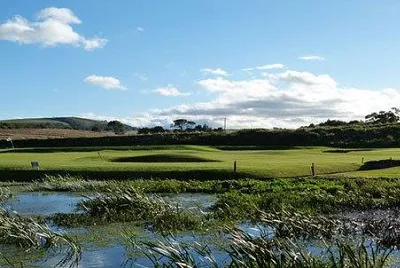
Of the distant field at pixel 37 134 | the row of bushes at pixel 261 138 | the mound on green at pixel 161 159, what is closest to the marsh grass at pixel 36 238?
the mound on green at pixel 161 159

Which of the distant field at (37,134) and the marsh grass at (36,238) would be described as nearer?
the marsh grass at (36,238)

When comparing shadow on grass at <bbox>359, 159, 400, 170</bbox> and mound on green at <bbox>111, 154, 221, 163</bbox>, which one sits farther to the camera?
mound on green at <bbox>111, 154, 221, 163</bbox>

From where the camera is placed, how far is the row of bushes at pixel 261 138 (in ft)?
294

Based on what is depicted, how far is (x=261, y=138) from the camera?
9344cm

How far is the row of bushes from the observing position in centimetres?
8956

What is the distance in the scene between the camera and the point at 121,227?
21781 mm

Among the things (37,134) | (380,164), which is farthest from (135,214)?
(37,134)

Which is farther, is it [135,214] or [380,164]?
[380,164]

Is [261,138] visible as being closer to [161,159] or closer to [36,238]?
[161,159]

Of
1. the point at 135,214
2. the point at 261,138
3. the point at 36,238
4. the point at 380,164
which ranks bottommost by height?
the point at 36,238

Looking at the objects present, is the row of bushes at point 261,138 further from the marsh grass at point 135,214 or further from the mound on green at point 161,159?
the marsh grass at point 135,214

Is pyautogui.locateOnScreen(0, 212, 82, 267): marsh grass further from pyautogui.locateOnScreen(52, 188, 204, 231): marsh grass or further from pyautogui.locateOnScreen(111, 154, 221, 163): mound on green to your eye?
pyautogui.locateOnScreen(111, 154, 221, 163): mound on green

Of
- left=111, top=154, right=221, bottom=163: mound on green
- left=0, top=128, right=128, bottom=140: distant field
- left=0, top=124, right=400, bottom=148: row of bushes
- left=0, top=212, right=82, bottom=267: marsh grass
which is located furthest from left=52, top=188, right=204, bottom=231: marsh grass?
left=0, top=128, right=128, bottom=140: distant field

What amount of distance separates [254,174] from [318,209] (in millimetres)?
15341
